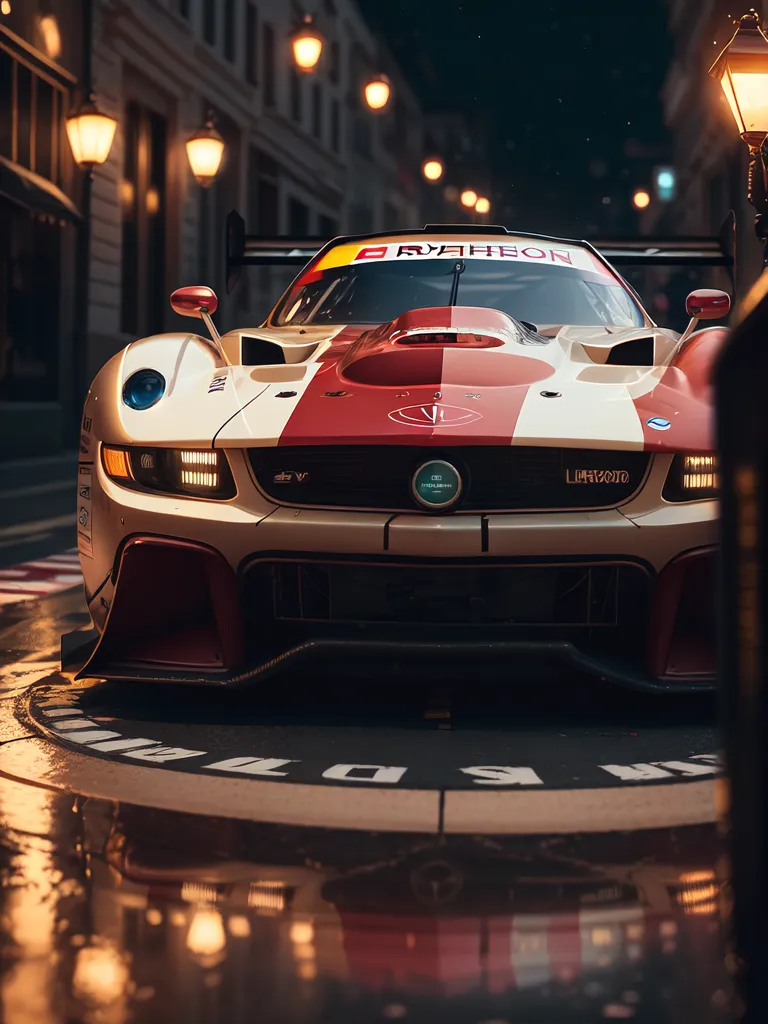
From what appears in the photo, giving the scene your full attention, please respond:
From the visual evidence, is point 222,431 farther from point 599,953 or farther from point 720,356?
point 720,356

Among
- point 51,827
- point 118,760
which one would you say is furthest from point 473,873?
point 118,760

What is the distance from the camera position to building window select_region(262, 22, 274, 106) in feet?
109

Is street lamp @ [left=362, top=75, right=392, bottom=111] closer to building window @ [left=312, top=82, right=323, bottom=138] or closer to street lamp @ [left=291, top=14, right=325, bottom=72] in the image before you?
street lamp @ [left=291, top=14, right=325, bottom=72]

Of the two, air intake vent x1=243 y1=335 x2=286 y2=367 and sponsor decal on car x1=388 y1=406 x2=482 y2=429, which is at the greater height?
air intake vent x1=243 y1=335 x2=286 y2=367

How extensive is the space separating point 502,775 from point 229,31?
28.3 meters

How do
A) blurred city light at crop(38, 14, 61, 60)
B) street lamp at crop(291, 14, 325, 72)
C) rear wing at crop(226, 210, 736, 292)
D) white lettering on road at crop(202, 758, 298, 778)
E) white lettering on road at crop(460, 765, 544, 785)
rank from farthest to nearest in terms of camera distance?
street lamp at crop(291, 14, 325, 72), blurred city light at crop(38, 14, 61, 60), rear wing at crop(226, 210, 736, 292), white lettering on road at crop(202, 758, 298, 778), white lettering on road at crop(460, 765, 544, 785)

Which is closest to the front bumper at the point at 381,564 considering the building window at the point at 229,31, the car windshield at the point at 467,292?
the car windshield at the point at 467,292

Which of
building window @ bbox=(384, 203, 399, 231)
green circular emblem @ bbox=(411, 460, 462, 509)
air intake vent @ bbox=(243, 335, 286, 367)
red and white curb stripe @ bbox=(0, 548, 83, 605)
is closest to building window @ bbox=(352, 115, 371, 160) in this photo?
building window @ bbox=(384, 203, 399, 231)

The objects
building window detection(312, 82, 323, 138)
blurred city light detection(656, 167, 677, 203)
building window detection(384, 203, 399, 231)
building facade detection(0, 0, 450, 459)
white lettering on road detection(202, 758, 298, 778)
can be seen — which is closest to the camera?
white lettering on road detection(202, 758, 298, 778)

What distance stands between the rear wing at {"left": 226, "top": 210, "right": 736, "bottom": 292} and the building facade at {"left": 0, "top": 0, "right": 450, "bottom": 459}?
6.51m

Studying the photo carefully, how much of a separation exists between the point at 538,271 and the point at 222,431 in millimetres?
2101

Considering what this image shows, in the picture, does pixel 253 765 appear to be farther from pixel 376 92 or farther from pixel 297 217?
pixel 297 217

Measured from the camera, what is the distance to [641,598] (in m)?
4.23

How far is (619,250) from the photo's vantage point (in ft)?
27.1
